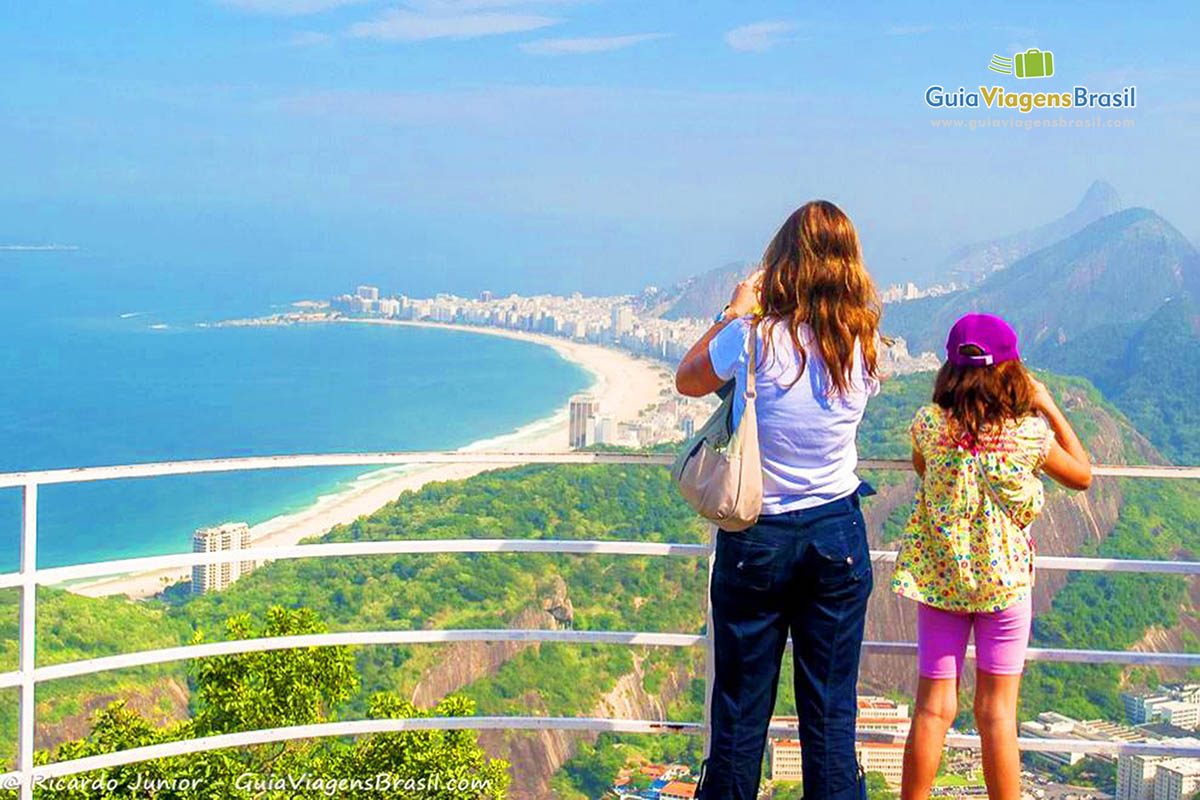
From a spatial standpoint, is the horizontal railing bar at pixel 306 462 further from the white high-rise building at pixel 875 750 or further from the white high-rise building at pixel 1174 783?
the white high-rise building at pixel 1174 783

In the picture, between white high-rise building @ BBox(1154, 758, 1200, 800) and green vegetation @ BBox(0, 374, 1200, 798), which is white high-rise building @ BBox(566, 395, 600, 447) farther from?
white high-rise building @ BBox(1154, 758, 1200, 800)

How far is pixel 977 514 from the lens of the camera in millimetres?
2447

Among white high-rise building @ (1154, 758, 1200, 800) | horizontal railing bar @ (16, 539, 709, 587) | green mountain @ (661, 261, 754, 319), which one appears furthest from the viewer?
green mountain @ (661, 261, 754, 319)

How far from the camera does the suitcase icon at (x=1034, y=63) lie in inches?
3663

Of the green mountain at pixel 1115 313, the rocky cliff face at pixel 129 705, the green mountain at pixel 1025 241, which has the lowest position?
the rocky cliff face at pixel 129 705

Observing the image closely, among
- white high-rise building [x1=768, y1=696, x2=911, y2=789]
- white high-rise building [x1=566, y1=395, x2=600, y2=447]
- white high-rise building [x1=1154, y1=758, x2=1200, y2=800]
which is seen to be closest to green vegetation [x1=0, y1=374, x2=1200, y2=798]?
white high-rise building [x1=1154, y1=758, x2=1200, y2=800]

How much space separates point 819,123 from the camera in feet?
378

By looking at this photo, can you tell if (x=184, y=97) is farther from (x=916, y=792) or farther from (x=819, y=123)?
(x=916, y=792)

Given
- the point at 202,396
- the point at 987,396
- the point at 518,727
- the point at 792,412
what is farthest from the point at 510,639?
the point at 202,396

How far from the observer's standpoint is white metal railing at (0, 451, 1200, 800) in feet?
8.00

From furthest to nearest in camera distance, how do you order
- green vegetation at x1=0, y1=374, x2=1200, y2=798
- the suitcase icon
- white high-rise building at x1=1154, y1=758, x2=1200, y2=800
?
the suitcase icon
green vegetation at x1=0, y1=374, x2=1200, y2=798
white high-rise building at x1=1154, y1=758, x2=1200, y2=800

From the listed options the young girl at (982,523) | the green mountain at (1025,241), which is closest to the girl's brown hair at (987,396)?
the young girl at (982,523)

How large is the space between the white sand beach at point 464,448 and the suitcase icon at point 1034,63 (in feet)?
116

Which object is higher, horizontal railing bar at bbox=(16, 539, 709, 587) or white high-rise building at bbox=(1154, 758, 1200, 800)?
horizontal railing bar at bbox=(16, 539, 709, 587)
